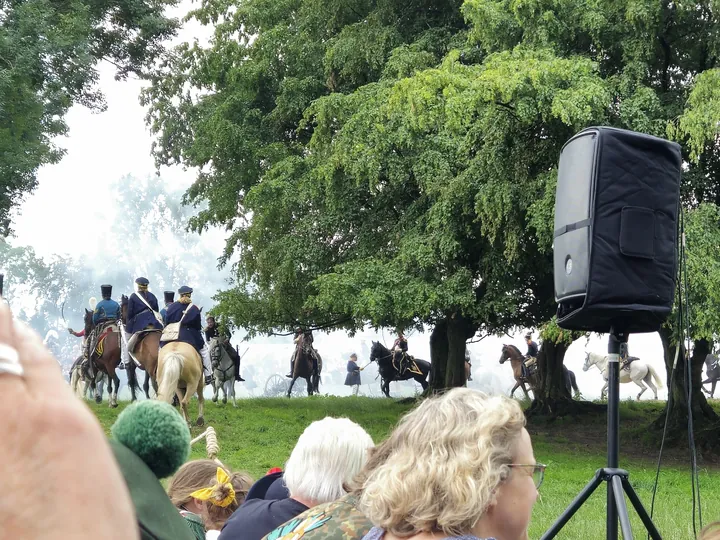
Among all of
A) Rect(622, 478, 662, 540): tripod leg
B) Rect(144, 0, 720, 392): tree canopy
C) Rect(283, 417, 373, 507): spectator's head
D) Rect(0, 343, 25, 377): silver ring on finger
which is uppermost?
Rect(144, 0, 720, 392): tree canopy

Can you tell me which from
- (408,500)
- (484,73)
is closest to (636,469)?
(484,73)

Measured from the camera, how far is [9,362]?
0.52 metres

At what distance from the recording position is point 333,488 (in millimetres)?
3182

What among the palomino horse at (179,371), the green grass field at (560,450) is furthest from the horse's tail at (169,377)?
the green grass field at (560,450)

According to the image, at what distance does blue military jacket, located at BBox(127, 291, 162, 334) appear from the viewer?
576 inches

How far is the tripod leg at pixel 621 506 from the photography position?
335 cm

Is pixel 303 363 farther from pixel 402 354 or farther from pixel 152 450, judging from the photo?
pixel 152 450

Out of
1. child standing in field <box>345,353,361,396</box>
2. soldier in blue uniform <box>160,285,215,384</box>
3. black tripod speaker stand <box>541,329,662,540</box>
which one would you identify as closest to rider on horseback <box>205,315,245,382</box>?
soldier in blue uniform <box>160,285,215,384</box>

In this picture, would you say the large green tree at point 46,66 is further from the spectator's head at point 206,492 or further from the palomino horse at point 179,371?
the spectator's head at point 206,492

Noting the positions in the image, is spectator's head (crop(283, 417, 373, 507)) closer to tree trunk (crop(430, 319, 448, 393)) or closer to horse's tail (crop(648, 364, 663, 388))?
tree trunk (crop(430, 319, 448, 393))

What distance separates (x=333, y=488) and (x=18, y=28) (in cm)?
1467

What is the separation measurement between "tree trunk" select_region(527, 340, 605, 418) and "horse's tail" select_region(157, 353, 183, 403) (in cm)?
843

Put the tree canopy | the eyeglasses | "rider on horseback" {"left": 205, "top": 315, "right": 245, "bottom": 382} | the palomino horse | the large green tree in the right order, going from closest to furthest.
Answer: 1. the eyeglasses
2. the tree canopy
3. the palomino horse
4. the large green tree
5. "rider on horseback" {"left": 205, "top": 315, "right": 245, "bottom": 382}

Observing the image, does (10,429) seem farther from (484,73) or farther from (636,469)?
(636,469)
